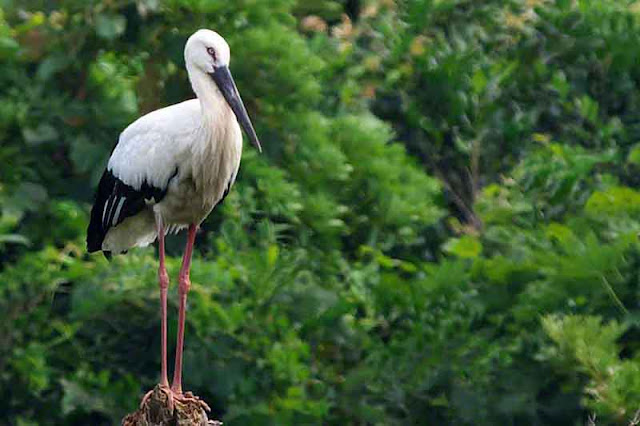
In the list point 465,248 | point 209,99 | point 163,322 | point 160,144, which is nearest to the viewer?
point 209,99

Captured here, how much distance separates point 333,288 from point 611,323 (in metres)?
1.99

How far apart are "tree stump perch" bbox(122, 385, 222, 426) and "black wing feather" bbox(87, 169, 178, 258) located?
1.14 m

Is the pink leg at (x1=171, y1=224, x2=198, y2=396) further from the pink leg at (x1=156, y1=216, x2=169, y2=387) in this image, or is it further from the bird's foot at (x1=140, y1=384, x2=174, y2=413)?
the bird's foot at (x1=140, y1=384, x2=174, y2=413)

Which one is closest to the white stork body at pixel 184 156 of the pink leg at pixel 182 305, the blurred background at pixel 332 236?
the pink leg at pixel 182 305

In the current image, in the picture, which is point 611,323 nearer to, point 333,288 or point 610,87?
point 333,288

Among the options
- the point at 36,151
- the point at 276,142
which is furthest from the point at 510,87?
the point at 36,151

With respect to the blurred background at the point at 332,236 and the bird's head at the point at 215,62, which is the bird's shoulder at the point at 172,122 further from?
the blurred background at the point at 332,236

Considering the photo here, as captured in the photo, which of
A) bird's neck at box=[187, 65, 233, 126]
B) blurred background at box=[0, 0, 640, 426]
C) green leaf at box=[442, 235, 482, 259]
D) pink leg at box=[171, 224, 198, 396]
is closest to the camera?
bird's neck at box=[187, 65, 233, 126]

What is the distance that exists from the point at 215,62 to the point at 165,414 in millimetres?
1573

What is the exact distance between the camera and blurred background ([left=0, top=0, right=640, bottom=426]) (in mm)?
12023

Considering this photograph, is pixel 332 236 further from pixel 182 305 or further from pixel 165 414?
pixel 165 414

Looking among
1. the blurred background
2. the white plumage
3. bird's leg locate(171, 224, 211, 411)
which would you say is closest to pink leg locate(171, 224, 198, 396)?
bird's leg locate(171, 224, 211, 411)

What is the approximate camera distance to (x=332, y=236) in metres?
13.0

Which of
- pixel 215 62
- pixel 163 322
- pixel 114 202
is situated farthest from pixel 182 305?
pixel 215 62
